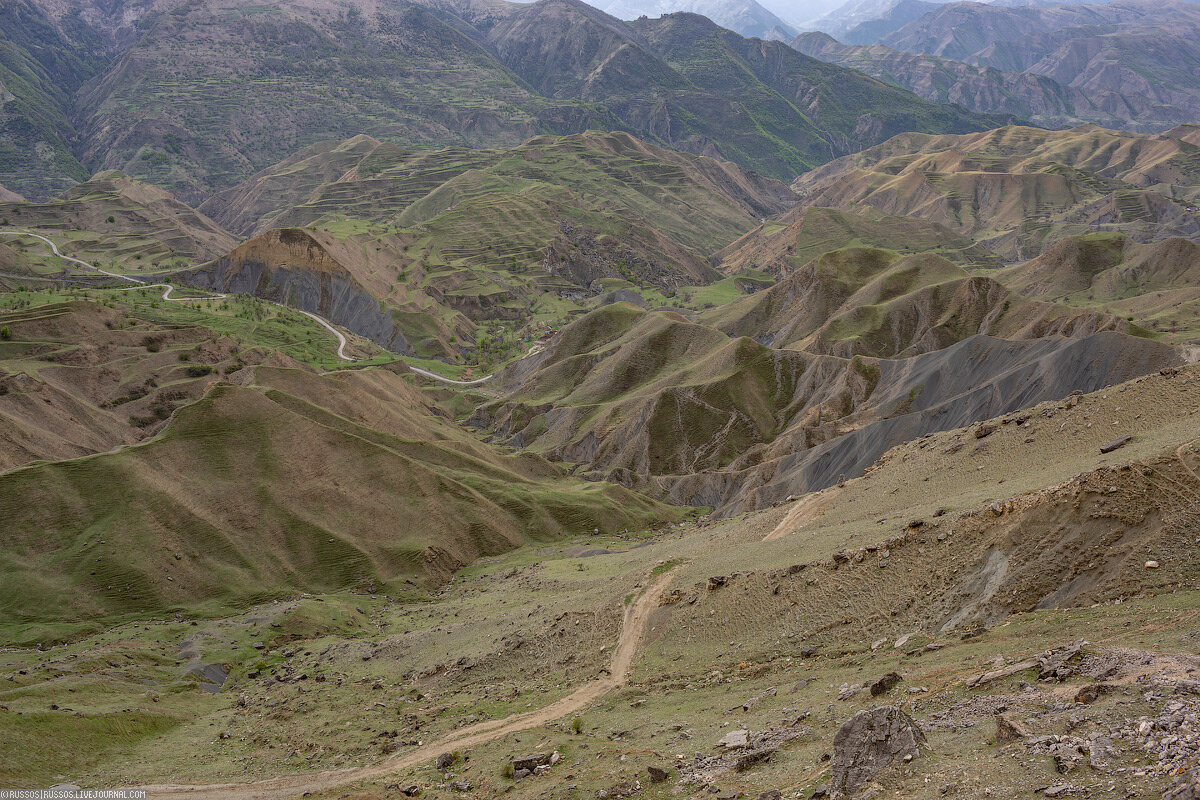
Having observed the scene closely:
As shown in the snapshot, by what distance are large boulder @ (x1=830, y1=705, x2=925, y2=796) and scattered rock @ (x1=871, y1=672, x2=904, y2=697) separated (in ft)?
15.3

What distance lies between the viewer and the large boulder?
21172mm

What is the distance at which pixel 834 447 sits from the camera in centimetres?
9056

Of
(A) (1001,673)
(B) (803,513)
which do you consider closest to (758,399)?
(B) (803,513)

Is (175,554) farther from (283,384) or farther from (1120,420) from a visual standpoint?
(1120,420)

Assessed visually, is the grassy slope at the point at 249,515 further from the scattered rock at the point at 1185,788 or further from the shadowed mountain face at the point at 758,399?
the scattered rock at the point at 1185,788

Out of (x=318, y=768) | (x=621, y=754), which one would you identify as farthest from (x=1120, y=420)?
(x=318, y=768)

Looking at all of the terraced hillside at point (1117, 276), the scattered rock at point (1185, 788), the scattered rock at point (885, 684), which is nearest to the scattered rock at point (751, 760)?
the scattered rock at point (885, 684)

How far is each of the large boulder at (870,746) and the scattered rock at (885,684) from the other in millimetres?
4669

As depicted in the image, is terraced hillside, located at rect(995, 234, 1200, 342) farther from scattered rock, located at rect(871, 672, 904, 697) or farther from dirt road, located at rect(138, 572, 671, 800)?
scattered rock, located at rect(871, 672, 904, 697)

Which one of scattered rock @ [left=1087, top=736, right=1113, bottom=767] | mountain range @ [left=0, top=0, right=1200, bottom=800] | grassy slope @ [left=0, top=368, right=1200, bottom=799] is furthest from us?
mountain range @ [left=0, top=0, right=1200, bottom=800]

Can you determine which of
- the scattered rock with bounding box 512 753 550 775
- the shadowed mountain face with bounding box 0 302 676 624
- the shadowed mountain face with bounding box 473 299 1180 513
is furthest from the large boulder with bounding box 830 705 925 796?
the shadowed mountain face with bounding box 473 299 1180 513

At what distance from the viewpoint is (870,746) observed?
21594mm

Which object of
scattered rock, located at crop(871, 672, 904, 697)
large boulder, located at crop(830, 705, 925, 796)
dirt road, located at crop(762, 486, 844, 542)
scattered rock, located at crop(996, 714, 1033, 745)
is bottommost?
dirt road, located at crop(762, 486, 844, 542)

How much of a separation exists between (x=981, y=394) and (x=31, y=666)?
8655 centimetres
